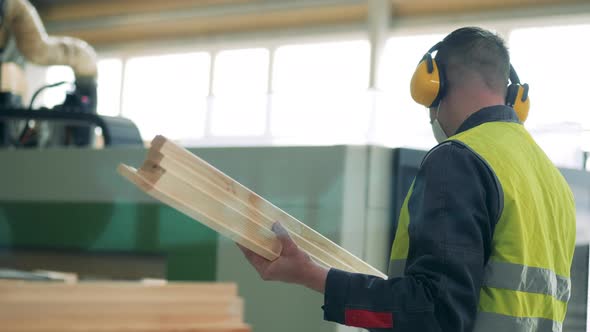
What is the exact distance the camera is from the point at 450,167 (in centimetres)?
114

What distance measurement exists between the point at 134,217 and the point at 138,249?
8cm

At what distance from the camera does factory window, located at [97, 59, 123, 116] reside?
30.9 ft

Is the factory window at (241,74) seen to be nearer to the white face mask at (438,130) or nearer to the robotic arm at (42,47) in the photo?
the robotic arm at (42,47)

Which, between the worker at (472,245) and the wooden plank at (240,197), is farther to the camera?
the worker at (472,245)

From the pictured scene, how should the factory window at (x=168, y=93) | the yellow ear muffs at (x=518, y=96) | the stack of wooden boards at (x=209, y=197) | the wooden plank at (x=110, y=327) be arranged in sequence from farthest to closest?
the factory window at (x=168, y=93) → the yellow ear muffs at (x=518, y=96) → the stack of wooden boards at (x=209, y=197) → the wooden plank at (x=110, y=327)

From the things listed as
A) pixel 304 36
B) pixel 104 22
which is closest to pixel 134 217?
pixel 304 36

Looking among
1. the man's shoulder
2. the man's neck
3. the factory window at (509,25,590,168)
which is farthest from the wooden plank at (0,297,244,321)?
the factory window at (509,25,590,168)

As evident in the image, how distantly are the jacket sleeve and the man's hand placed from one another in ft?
0.06

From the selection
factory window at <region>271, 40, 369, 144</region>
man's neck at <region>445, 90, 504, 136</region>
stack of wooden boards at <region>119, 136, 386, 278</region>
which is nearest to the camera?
stack of wooden boards at <region>119, 136, 386, 278</region>

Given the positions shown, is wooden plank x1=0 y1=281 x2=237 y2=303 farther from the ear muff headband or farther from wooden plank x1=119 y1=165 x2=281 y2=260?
the ear muff headband

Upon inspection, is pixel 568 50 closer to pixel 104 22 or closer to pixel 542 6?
pixel 542 6

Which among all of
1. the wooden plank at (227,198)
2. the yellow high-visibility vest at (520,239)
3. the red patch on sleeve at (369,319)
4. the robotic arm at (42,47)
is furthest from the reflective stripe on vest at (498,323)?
the robotic arm at (42,47)

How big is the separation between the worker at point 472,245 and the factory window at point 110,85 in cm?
843

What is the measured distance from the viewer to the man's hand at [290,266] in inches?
44.5
